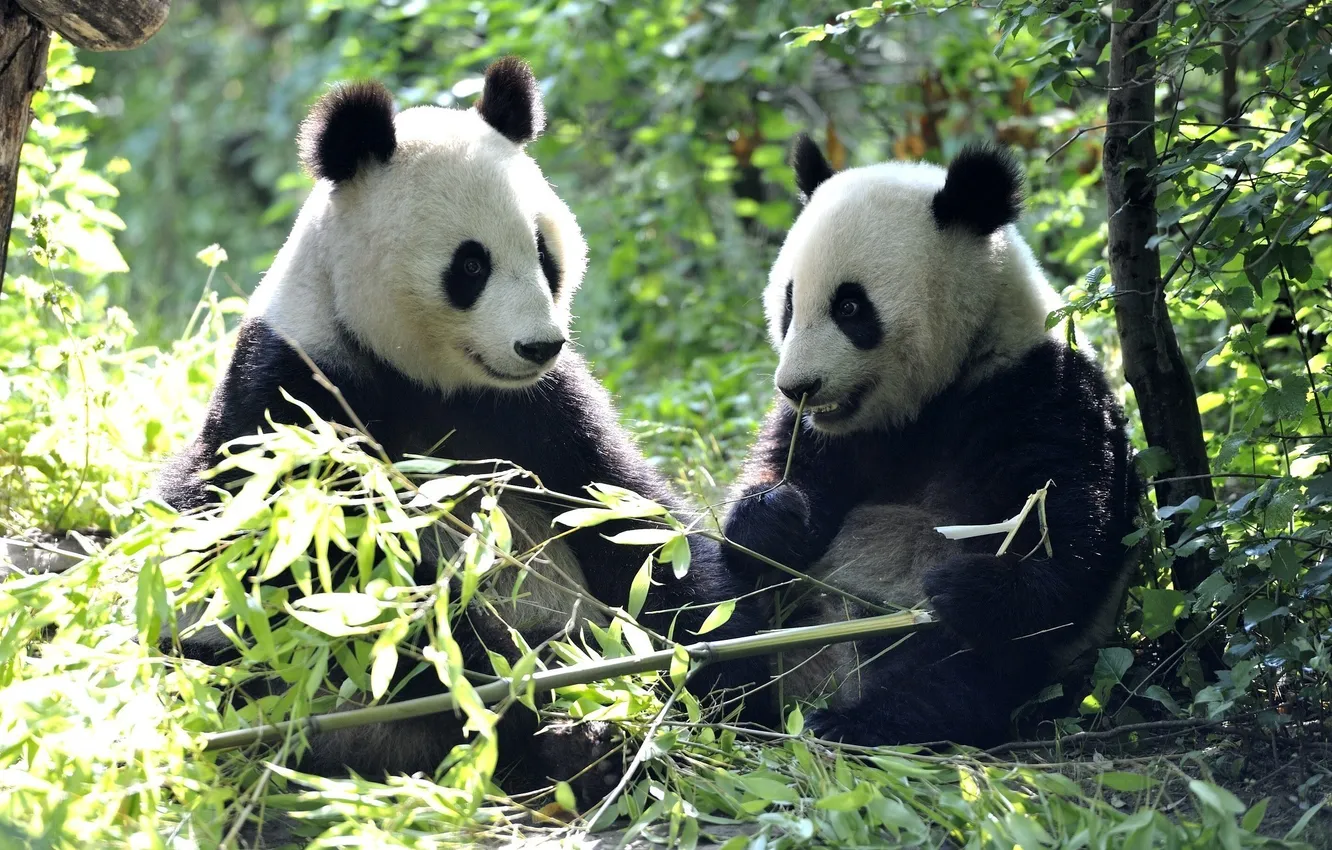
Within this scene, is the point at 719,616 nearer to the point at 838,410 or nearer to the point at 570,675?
the point at 570,675

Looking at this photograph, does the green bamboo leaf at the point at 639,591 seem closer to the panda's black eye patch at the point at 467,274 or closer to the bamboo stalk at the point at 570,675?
the bamboo stalk at the point at 570,675

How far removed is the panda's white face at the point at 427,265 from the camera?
336 centimetres

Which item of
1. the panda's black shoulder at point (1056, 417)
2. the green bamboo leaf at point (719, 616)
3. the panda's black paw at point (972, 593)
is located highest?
the panda's black shoulder at point (1056, 417)

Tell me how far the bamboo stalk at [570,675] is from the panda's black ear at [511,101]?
1679mm

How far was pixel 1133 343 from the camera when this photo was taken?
11.8 ft

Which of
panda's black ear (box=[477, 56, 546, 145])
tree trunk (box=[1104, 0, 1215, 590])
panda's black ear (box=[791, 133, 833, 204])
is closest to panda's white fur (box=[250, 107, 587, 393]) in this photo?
panda's black ear (box=[477, 56, 546, 145])

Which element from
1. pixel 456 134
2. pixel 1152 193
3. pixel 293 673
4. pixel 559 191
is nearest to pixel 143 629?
pixel 293 673

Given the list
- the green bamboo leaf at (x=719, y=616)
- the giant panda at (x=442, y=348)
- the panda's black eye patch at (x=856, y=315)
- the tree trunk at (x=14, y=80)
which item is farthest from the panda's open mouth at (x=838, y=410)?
the tree trunk at (x=14, y=80)

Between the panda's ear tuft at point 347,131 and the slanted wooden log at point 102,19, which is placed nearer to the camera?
the slanted wooden log at point 102,19

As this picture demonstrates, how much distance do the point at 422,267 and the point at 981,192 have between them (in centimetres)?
156

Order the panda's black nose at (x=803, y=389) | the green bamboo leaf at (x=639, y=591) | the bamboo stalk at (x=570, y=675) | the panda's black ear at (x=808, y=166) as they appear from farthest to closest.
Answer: the panda's black ear at (x=808, y=166) → the panda's black nose at (x=803, y=389) → the green bamboo leaf at (x=639, y=591) → the bamboo stalk at (x=570, y=675)

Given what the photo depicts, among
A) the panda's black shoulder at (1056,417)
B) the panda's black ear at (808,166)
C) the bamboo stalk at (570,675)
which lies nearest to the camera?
the bamboo stalk at (570,675)

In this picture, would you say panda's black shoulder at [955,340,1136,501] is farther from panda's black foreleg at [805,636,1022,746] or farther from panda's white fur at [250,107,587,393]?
panda's white fur at [250,107,587,393]

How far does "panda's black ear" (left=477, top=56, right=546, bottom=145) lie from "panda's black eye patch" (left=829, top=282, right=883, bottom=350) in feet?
3.34
